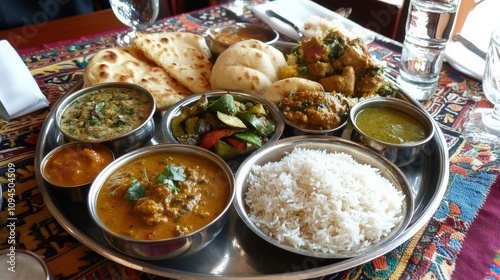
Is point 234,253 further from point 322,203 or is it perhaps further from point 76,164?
point 76,164

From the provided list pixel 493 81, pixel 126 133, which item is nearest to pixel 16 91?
pixel 126 133

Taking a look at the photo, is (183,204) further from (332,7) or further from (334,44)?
(332,7)

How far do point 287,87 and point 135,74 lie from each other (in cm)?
99

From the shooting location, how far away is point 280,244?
1.46m

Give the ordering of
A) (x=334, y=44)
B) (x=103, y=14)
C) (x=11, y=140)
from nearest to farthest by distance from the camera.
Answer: (x=11, y=140)
(x=334, y=44)
(x=103, y=14)

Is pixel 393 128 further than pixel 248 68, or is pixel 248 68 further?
pixel 248 68

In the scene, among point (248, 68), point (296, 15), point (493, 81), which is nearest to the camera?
point (493, 81)

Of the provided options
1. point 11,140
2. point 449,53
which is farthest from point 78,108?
point 449,53

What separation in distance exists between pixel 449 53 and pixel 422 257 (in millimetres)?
1957

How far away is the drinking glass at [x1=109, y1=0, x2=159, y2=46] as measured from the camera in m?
2.96

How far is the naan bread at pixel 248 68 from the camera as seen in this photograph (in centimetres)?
233

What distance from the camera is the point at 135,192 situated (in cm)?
154

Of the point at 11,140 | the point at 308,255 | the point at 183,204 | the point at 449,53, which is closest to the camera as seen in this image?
the point at 308,255

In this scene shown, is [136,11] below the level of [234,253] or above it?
above
